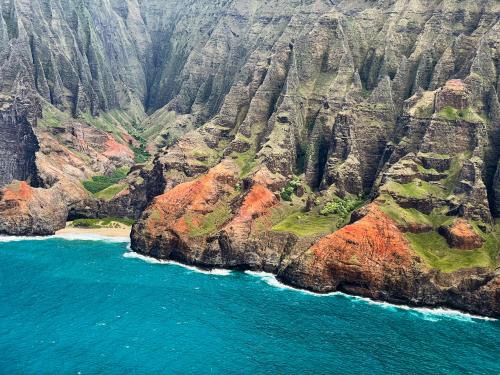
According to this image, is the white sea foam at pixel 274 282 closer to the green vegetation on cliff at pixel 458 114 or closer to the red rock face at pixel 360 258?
the red rock face at pixel 360 258

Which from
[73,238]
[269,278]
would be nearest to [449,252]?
[269,278]

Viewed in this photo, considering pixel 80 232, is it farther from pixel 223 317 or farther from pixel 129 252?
pixel 223 317

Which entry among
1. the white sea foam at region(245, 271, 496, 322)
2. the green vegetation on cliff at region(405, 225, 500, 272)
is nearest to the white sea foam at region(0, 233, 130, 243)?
the white sea foam at region(245, 271, 496, 322)

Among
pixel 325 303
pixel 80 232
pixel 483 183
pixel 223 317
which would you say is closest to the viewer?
pixel 223 317

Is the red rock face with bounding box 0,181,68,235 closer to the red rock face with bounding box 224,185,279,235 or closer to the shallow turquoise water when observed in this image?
the shallow turquoise water

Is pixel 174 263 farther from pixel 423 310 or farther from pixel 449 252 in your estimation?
pixel 449 252

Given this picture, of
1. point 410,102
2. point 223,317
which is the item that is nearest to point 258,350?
point 223,317

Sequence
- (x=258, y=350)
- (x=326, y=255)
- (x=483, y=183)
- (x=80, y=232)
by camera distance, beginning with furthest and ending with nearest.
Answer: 1. (x=80, y=232)
2. (x=483, y=183)
3. (x=326, y=255)
4. (x=258, y=350)
